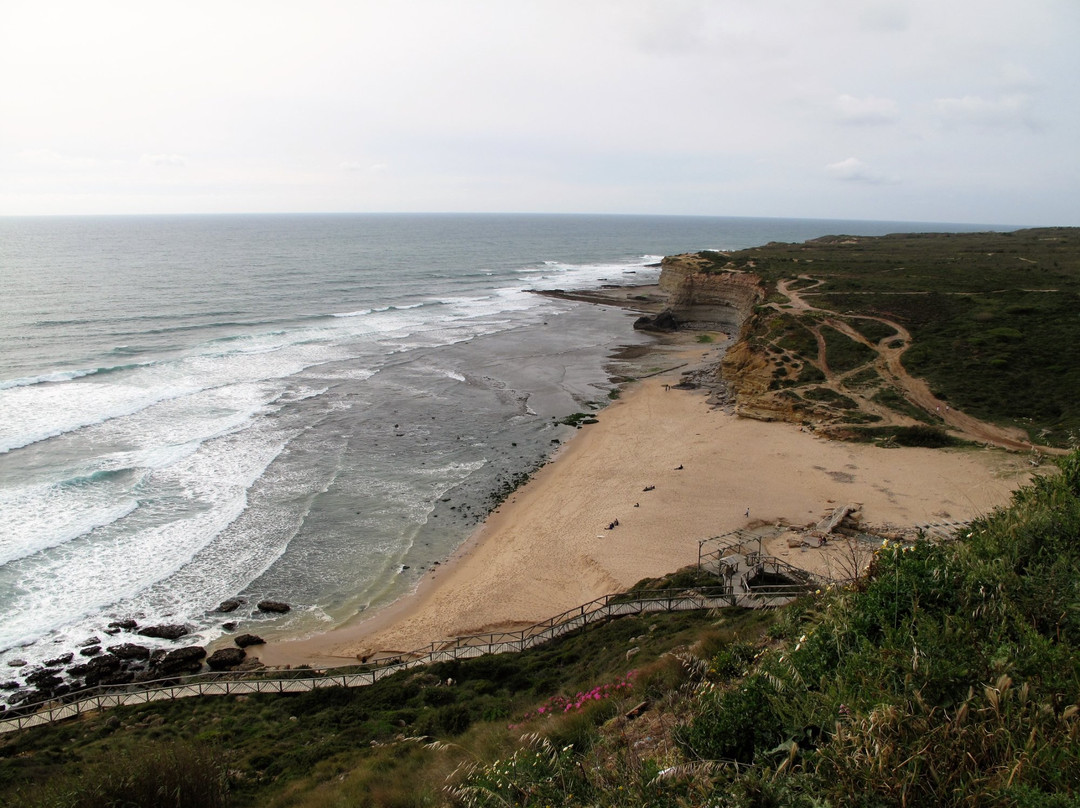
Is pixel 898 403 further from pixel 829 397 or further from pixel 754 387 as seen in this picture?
pixel 754 387

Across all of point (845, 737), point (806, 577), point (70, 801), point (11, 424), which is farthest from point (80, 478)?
point (845, 737)

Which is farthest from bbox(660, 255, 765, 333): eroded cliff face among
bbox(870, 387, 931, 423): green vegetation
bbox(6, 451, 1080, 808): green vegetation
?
bbox(6, 451, 1080, 808): green vegetation

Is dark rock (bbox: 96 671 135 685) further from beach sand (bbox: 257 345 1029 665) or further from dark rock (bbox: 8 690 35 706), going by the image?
beach sand (bbox: 257 345 1029 665)

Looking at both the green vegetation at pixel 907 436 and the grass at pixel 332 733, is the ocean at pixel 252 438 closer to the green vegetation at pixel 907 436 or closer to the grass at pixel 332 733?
the grass at pixel 332 733

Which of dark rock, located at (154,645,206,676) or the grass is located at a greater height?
the grass

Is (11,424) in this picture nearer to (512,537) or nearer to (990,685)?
(512,537)

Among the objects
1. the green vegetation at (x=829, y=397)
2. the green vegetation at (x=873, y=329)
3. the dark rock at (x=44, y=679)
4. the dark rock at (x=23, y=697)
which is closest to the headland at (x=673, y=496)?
the green vegetation at (x=829, y=397)

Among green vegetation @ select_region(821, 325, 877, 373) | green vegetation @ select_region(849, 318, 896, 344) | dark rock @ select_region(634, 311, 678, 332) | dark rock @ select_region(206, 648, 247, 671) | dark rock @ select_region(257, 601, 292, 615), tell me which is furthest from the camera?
dark rock @ select_region(634, 311, 678, 332)
